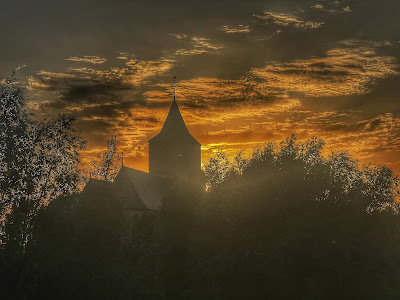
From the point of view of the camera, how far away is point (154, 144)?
72.1 m

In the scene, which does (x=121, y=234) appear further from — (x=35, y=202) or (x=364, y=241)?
(x=364, y=241)

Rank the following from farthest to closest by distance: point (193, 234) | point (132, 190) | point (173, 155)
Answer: point (173, 155) < point (132, 190) < point (193, 234)

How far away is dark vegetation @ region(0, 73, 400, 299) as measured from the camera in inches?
1293

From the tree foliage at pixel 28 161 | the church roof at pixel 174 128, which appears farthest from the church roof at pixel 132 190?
the tree foliage at pixel 28 161

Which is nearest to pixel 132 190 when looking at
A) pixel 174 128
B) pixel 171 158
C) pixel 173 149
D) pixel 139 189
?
pixel 139 189

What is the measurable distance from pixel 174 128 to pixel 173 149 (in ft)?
10.5

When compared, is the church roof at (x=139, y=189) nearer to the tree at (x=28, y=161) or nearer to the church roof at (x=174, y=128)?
the church roof at (x=174, y=128)

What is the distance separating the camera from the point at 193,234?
132 feet

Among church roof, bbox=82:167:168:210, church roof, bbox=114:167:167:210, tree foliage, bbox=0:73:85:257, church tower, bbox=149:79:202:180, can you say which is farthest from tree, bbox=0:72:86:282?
church tower, bbox=149:79:202:180

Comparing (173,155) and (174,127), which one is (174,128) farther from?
(173,155)

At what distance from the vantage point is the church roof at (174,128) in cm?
7200

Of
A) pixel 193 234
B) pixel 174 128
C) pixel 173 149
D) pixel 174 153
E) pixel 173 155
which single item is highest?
pixel 174 128

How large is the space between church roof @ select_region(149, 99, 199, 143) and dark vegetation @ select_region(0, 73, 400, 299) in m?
26.9

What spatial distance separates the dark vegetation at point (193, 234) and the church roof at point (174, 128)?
26.9 m
